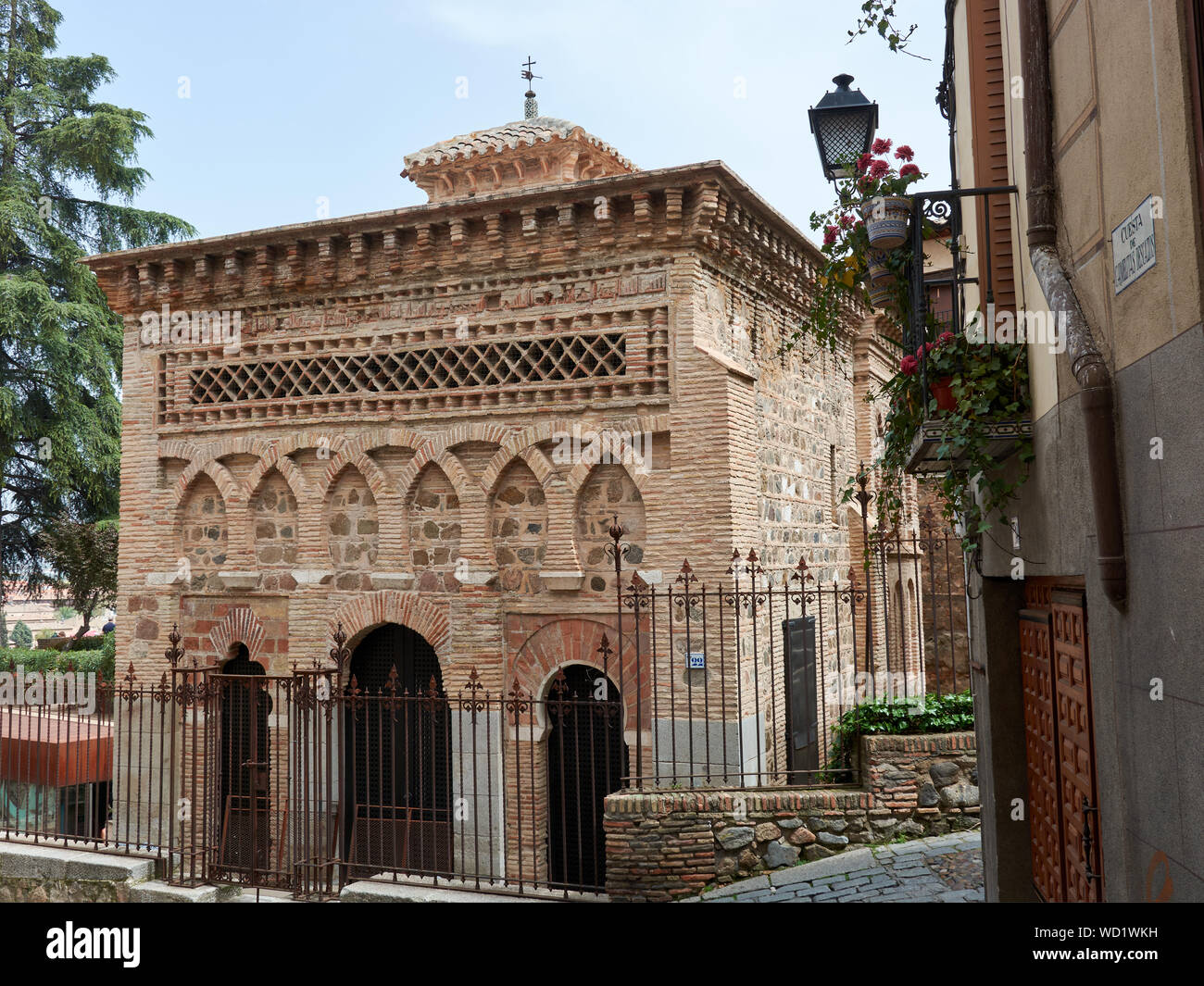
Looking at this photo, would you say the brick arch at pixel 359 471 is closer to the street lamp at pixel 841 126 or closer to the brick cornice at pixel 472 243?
the brick cornice at pixel 472 243

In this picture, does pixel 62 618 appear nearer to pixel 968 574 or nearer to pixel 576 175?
pixel 576 175

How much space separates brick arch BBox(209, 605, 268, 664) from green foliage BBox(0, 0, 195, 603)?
1580 cm

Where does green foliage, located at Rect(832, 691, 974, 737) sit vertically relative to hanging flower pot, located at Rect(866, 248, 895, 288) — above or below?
below

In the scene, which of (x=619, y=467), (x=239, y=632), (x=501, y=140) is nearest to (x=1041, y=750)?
(x=619, y=467)

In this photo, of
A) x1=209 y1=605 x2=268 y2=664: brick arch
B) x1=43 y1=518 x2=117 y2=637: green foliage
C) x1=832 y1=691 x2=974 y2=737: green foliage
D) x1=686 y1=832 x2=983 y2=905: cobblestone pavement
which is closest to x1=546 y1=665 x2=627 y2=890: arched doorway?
x1=832 y1=691 x2=974 y2=737: green foliage

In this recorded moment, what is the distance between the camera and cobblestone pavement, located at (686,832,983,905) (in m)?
6.61

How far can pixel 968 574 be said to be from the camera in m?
6.21

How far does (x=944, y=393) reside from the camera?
491 centimetres

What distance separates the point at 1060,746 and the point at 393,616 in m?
7.85

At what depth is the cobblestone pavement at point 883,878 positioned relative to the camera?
21.7 feet

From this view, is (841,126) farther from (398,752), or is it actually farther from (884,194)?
(398,752)

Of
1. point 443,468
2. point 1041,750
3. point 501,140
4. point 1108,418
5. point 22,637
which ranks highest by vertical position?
point 501,140

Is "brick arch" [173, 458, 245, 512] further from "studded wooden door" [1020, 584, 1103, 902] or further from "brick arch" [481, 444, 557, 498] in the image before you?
"studded wooden door" [1020, 584, 1103, 902]

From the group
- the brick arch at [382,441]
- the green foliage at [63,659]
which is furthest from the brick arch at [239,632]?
the green foliage at [63,659]
